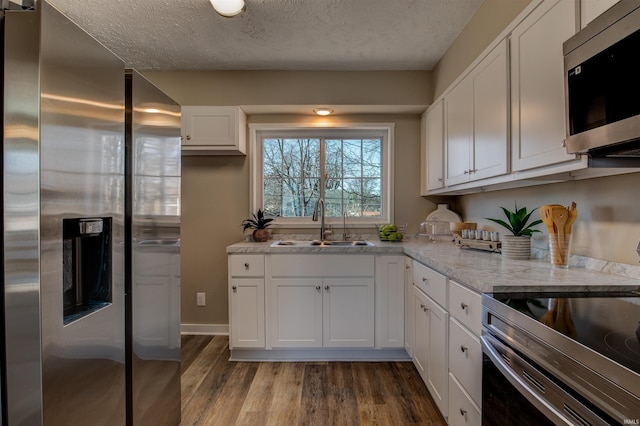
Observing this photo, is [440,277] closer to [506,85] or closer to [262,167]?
[506,85]

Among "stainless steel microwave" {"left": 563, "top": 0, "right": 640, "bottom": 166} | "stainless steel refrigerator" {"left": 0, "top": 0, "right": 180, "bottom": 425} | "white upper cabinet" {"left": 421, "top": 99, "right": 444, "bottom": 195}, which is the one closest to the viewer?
"stainless steel refrigerator" {"left": 0, "top": 0, "right": 180, "bottom": 425}

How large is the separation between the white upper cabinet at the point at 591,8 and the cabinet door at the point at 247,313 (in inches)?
90.0

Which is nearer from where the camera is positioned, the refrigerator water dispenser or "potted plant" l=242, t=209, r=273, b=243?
the refrigerator water dispenser

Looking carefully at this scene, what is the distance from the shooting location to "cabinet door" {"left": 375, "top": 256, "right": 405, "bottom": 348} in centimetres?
238

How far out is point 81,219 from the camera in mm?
902

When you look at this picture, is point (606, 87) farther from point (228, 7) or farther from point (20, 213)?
point (228, 7)

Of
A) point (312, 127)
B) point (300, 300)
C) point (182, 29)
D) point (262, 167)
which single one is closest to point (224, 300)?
point (300, 300)

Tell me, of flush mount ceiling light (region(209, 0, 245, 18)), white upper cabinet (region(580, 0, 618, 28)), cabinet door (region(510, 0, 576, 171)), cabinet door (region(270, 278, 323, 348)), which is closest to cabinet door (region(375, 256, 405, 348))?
cabinet door (region(270, 278, 323, 348))

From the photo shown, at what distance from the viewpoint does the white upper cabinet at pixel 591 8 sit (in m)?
1.02

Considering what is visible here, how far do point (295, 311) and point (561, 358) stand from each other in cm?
188

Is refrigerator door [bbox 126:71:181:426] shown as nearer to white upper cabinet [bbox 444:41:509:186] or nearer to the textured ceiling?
the textured ceiling

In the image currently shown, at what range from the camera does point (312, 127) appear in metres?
3.01

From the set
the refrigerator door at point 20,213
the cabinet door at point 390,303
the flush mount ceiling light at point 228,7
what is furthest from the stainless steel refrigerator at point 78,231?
the cabinet door at point 390,303

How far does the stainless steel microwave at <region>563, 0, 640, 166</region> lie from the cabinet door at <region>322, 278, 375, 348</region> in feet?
5.44
